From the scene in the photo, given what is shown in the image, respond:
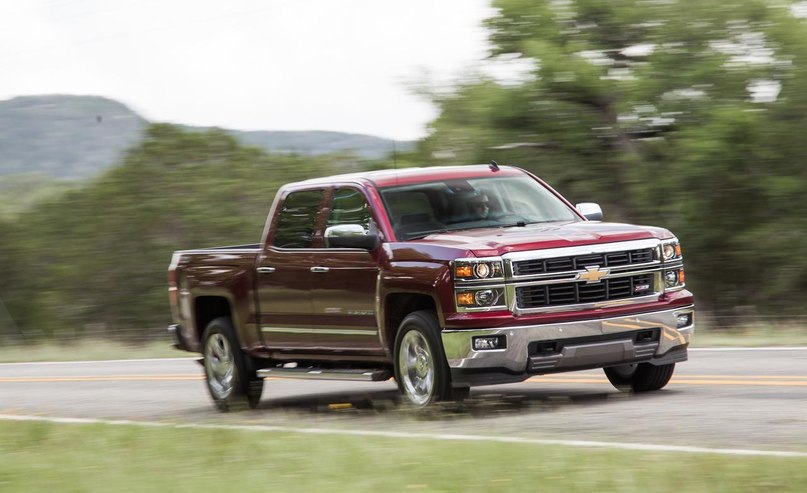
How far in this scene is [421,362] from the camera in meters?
10.2

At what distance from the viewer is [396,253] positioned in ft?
34.2

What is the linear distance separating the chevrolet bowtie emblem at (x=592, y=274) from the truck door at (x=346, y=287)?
5.28ft

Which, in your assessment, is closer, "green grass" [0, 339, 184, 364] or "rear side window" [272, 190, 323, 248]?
"rear side window" [272, 190, 323, 248]

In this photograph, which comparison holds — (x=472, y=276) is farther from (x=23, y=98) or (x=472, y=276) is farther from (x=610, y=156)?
(x=23, y=98)

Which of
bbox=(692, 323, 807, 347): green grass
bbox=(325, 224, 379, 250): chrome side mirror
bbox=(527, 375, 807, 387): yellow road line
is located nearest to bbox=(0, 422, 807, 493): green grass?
bbox=(325, 224, 379, 250): chrome side mirror

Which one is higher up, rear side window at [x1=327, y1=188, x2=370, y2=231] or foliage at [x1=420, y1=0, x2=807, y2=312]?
rear side window at [x1=327, y1=188, x2=370, y2=231]

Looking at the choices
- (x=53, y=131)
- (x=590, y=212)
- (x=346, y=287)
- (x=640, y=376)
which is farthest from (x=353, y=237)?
(x=53, y=131)

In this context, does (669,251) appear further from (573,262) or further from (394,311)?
(394,311)

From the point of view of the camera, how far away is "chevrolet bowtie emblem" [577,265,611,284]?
988 cm

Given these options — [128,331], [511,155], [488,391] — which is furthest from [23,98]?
[488,391]

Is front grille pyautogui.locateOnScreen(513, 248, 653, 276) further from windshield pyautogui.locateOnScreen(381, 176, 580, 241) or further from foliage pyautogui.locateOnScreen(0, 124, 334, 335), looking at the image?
foliage pyautogui.locateOnScreen(0, 124, 334, 335)

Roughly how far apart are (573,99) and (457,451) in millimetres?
20050

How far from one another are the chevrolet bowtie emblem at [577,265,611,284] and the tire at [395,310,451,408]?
1.07 m

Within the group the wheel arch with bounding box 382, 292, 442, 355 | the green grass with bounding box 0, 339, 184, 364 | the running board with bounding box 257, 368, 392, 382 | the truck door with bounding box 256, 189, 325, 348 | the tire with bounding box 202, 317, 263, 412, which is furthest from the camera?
the green grass with bounding box 0, 339, 184, 364
